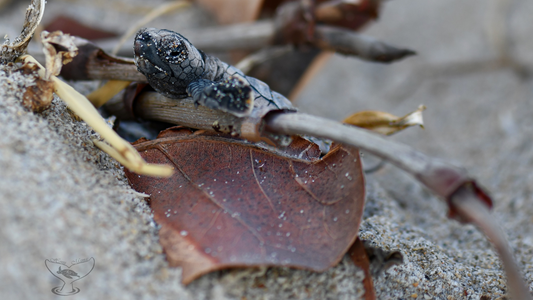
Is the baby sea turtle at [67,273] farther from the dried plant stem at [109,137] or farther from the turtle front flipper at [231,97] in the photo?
the turtle front flipper at [231,97]

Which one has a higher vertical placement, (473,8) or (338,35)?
(338,35)

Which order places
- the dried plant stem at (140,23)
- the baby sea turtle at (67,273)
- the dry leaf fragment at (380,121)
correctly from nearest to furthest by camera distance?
1. the baby sea turtle at (67,273)
2. the dry leaf fragment at (380,121)
3. the dried plant stem at (140,23)

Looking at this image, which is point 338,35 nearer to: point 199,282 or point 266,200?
point 266,200

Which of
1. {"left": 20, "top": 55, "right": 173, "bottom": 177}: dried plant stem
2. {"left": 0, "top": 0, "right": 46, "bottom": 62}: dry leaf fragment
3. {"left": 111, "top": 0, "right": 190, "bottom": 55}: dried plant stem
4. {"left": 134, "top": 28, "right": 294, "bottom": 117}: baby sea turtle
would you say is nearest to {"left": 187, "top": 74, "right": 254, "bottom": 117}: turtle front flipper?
{"left": 134, "top": 28, "right": 294, "bottom": 117}: baby sea turtle

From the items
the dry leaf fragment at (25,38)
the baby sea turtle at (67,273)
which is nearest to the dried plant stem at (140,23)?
the dry leaf fragment at (25,38)

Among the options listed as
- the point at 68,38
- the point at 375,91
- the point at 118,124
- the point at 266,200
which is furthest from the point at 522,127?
the point at 68,38

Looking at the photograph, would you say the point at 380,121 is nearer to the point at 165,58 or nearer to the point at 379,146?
the point at 379,146

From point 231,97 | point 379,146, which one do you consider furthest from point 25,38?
point 379,146
